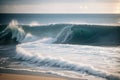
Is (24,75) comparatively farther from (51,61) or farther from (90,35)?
(90,35)

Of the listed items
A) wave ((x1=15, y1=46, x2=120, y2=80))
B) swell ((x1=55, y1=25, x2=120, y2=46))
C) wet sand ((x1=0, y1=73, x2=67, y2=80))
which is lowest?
wet sand ((x1=0, y1=73, x2=67, y2=80))

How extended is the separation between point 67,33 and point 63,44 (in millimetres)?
112

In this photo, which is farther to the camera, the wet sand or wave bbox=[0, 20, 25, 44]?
wave bbox=[0, 20, 25, 44]

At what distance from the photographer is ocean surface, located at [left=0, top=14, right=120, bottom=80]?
1.81 metres

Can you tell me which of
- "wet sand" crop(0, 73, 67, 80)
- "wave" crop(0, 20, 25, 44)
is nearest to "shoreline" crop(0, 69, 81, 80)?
"wet sand" crop(0, 73, 67, 80)

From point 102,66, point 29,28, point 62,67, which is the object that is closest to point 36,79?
point 62,67

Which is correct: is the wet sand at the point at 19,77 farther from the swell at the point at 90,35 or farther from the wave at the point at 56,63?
the swell at the point at 90,35

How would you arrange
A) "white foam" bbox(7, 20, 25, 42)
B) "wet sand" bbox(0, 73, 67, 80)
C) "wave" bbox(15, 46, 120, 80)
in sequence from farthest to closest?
"white foam" bbox(7, 20, 25, 42)
"wet sand" bbox(0, 73, 67, 80)
"wave" bbox(15, 46, 120, 80)

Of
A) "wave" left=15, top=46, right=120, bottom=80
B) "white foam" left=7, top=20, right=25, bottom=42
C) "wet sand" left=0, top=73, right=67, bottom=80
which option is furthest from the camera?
"white foam" left=7, top=20, right=25, bottom=42

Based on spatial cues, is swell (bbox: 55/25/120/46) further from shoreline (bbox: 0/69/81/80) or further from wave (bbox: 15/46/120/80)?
shoreline (bbox: 0/69/81/80)

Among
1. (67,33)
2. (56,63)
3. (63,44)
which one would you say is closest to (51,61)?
(56,63)

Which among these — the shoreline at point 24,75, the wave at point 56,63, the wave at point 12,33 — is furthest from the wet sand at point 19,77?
the wave at point 12,33

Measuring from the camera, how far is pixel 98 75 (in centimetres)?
177

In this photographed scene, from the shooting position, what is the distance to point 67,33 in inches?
75.3
